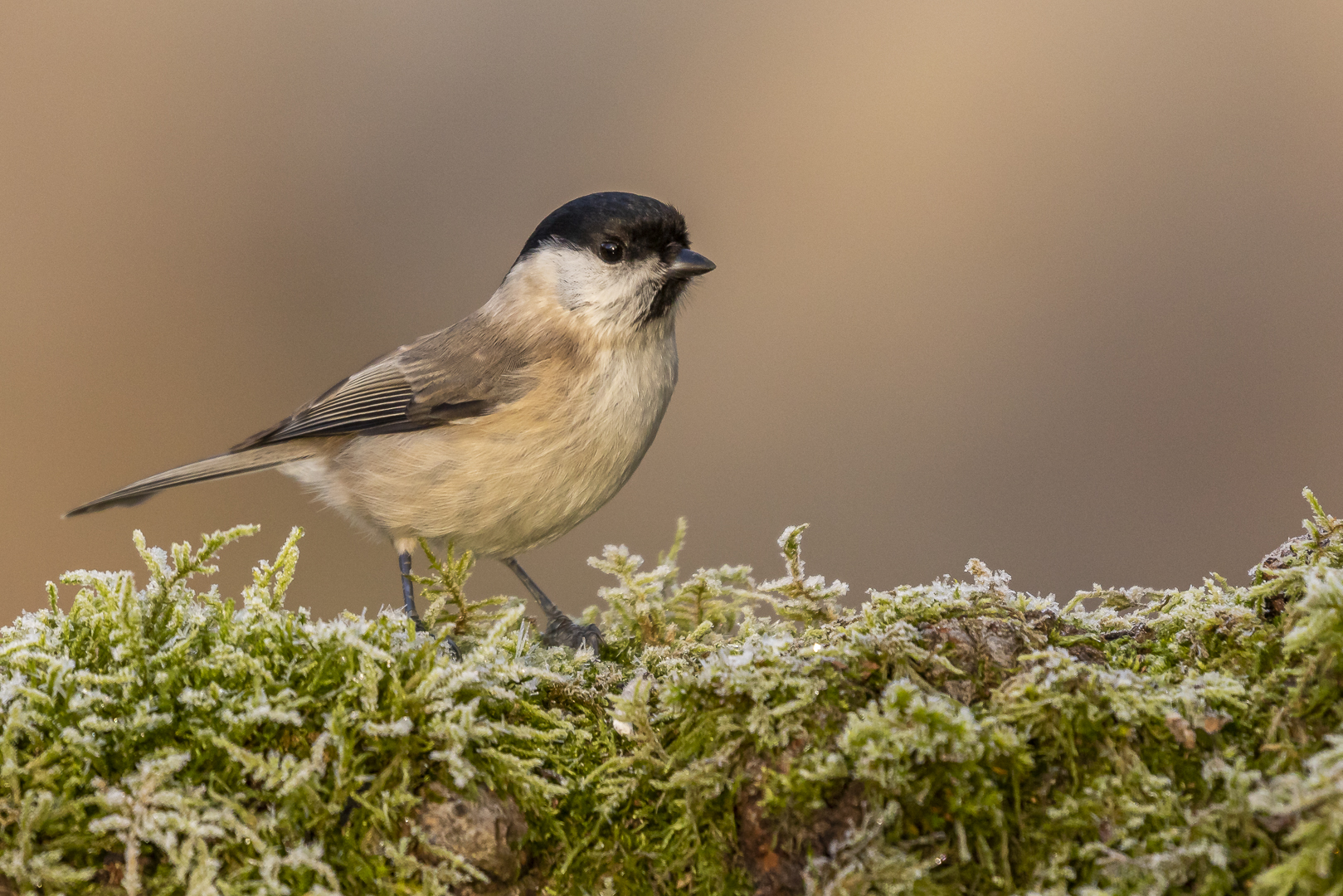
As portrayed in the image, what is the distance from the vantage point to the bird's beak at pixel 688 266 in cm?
248

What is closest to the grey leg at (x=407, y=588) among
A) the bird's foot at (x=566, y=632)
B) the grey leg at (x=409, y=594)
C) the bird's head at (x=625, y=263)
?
the grey leg at (x=409, y=594)

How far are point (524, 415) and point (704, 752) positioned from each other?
1.41 metres

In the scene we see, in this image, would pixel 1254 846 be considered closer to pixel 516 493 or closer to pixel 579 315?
pixel 516 493

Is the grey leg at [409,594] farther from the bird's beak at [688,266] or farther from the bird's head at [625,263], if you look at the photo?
the bird's beak at [688,266]

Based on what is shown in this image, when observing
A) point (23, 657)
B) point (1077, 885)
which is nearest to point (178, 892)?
point (23, 657)

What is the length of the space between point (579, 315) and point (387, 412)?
64cm

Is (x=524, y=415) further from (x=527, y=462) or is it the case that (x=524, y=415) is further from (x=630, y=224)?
(x=630, y=224)

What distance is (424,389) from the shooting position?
2.64 meters

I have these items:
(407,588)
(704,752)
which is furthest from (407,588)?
(704,752)

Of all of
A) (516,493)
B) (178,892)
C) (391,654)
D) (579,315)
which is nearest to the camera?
(178,892)

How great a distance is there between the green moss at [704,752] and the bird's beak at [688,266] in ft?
4.59

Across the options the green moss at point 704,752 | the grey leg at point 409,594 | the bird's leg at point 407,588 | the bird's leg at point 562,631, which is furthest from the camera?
the bird's leg at point 407,588

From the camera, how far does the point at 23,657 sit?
3.88 feet

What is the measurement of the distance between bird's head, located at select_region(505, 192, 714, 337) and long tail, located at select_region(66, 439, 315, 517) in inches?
37.9
